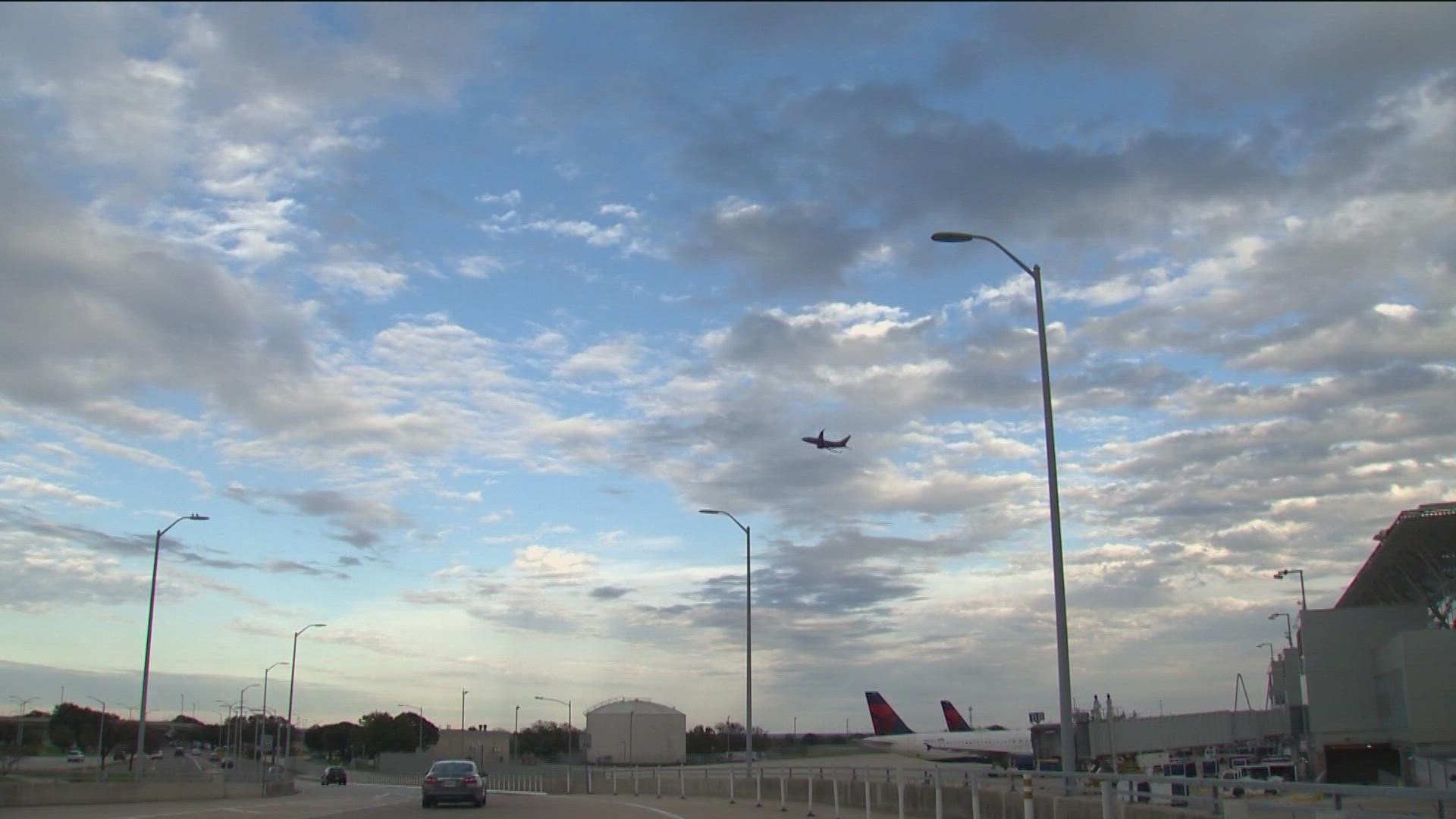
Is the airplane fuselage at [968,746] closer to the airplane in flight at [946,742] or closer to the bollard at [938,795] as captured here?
the airplane in flight at [946,742]

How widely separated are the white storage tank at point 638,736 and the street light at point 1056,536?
11569 cm

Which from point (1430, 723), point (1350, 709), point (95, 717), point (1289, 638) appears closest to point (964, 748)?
point (1289, 638)

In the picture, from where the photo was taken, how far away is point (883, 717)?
114 m

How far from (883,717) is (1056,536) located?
94395 mm

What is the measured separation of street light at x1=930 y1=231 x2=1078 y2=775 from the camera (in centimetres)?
2167

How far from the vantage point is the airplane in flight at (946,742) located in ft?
324

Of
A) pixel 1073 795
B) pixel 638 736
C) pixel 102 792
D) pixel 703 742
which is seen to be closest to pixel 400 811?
pixel 102 792

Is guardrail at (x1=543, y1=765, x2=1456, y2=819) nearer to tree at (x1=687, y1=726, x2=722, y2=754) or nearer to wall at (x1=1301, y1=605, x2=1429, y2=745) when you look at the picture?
wall at (x1=1301, y1=605, x2=1429, y2=745)

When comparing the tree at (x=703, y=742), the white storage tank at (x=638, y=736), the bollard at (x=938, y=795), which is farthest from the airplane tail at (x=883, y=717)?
the bollard at (x=938, y=795)

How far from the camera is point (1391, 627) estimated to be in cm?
6625

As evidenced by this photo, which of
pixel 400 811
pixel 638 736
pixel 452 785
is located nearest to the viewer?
pixel 400 811

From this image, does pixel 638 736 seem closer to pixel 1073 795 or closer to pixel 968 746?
pixel 968 746

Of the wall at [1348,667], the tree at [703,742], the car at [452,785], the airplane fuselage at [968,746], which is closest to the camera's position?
the car at [452,785]

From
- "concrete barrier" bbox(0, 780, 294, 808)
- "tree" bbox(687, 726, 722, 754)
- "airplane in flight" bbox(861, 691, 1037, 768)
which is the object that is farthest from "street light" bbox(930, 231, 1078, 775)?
"tree" bbox(687, 726, 722, 754)
